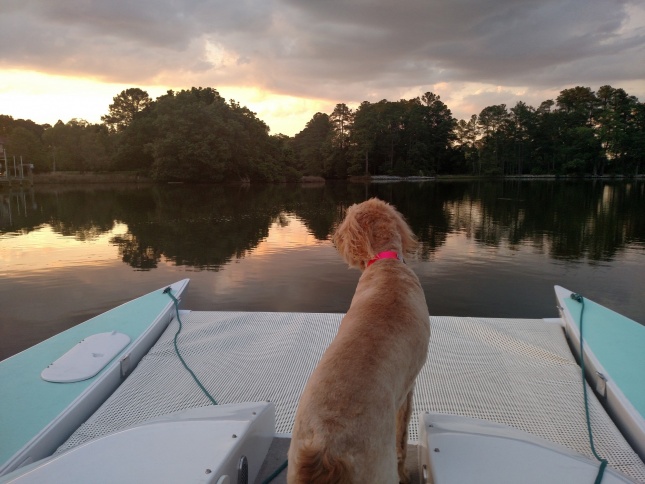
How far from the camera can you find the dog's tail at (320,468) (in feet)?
4.75

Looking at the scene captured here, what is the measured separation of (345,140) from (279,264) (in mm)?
72132

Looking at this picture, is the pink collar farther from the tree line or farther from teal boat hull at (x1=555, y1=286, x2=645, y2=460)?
the tree line

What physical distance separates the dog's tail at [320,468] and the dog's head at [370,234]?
1538 millimetres

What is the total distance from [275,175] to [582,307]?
65904mm

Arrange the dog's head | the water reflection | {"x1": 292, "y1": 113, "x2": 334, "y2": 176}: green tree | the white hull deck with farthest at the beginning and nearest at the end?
{"x1": 292, "y1": 113, "x2": 334, "y2": 176}: green tree < the water reflection < the white hull deck < the dog's head

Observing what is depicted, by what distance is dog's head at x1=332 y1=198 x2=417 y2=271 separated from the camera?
287 cm

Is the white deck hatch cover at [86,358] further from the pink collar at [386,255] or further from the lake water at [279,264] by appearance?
the lake water at [279,264]

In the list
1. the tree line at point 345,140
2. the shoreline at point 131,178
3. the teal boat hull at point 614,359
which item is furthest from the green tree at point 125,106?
the teal boat hull at point 614,359

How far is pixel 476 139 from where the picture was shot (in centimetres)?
8606

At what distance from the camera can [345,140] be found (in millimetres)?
81438

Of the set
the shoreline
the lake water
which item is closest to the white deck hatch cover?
the lake water

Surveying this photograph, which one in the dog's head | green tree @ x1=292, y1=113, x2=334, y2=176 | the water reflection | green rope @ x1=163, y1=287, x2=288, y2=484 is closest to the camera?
green rope @ x1=163, y1=287, x2=288, y2=484

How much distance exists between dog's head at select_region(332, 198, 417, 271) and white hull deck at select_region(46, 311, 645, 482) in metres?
1.45

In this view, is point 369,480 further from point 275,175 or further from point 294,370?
point 275,175
